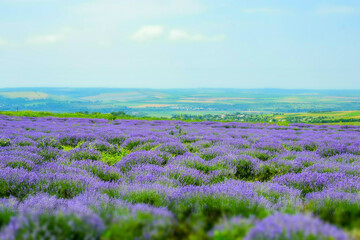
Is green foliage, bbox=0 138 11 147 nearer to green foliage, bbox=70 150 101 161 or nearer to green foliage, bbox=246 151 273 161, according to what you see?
green foliage, bbox=70 150 101 161

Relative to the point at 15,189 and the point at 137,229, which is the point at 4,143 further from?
the point at 137,229

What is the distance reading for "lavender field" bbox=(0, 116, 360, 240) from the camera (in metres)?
1.44

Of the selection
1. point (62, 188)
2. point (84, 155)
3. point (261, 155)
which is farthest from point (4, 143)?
point (261, 155)

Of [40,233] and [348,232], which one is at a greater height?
[348,232]

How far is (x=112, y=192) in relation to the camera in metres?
3.73

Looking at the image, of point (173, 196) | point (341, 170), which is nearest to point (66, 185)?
point (173, 196)

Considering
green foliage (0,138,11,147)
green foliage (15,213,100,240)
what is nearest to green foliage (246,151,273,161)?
green foliage (15,213,100,240)

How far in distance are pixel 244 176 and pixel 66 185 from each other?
3594 millimetres

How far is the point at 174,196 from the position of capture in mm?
3375

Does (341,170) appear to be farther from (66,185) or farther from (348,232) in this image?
(66,185)

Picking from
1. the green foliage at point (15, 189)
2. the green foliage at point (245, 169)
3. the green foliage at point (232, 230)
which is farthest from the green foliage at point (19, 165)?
the green foliage at point (232, 230)

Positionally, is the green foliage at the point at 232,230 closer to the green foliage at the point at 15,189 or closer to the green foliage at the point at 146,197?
the green foliage at the point at 146,197

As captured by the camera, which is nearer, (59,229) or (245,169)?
(59,229)

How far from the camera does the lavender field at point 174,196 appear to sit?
144cm
